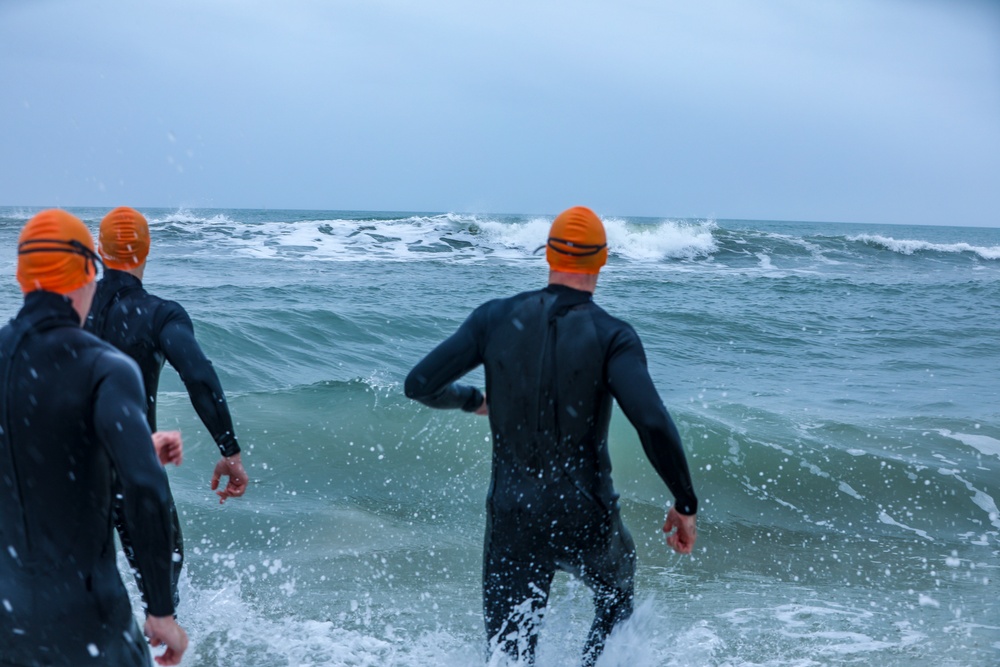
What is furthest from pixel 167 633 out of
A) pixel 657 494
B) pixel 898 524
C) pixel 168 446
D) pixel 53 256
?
pixel 898 524

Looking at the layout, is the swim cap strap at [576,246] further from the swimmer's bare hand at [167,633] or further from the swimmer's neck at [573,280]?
the swimmer's bare hand at [167,633]

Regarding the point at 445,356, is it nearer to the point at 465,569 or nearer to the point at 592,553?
the point at 592,553

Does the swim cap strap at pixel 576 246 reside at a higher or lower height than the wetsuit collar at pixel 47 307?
higher

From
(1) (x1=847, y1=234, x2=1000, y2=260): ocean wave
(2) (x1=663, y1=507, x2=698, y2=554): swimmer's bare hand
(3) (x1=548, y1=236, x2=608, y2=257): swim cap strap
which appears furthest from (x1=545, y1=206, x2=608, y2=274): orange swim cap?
(1) (x1=847, y1=234, x2=1000, y2=260): ocean wave

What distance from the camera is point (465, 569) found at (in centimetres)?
565

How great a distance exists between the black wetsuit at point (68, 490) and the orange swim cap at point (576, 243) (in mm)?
1482

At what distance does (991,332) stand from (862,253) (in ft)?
63.6

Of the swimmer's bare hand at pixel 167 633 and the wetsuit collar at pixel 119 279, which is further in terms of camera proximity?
the wetsuit collar at pixel 119 279

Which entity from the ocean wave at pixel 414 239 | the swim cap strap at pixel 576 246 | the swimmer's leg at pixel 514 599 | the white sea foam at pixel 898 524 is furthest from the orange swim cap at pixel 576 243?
the ocean wave at pixel 414 239

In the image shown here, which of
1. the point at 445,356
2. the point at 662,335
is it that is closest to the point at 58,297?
the point at 445,356

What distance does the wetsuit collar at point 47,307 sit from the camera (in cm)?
217

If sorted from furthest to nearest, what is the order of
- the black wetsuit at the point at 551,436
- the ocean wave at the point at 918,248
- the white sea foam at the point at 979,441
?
1. the ocean wave at the point at 918,248
2. the white sea foam at the point at 979,441
3. the black wetsuit at the point at 551,436

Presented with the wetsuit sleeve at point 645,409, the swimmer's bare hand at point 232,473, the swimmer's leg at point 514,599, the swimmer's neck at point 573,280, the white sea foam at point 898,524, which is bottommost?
the white sea foam at point 898,524

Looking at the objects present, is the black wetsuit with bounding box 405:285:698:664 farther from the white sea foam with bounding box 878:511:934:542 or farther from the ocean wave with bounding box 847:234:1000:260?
the ocean wave with bounding box 847:234:1000:260
